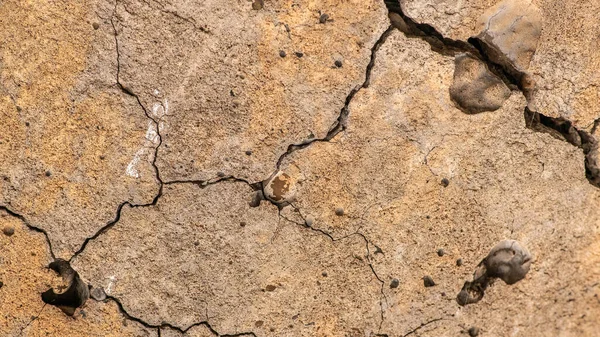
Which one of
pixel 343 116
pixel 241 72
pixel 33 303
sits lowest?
pixel 33 303

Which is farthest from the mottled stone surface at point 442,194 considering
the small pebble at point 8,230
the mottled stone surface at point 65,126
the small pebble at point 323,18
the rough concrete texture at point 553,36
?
the small pebble at point 8,230

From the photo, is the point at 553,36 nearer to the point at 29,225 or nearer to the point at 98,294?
the point at 98,294

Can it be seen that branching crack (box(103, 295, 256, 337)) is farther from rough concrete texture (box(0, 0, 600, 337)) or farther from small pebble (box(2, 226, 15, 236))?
small pebble (box(2, 226, 15, 236))

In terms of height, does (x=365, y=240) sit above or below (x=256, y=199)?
above

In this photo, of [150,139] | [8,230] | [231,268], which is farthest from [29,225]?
[231,268]

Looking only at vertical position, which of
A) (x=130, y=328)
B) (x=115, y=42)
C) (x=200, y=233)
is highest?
(x=115, y=42)

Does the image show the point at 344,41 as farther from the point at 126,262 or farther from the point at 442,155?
the point at 126,262

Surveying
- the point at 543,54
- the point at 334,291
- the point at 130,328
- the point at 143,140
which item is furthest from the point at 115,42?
the point at 543,54
